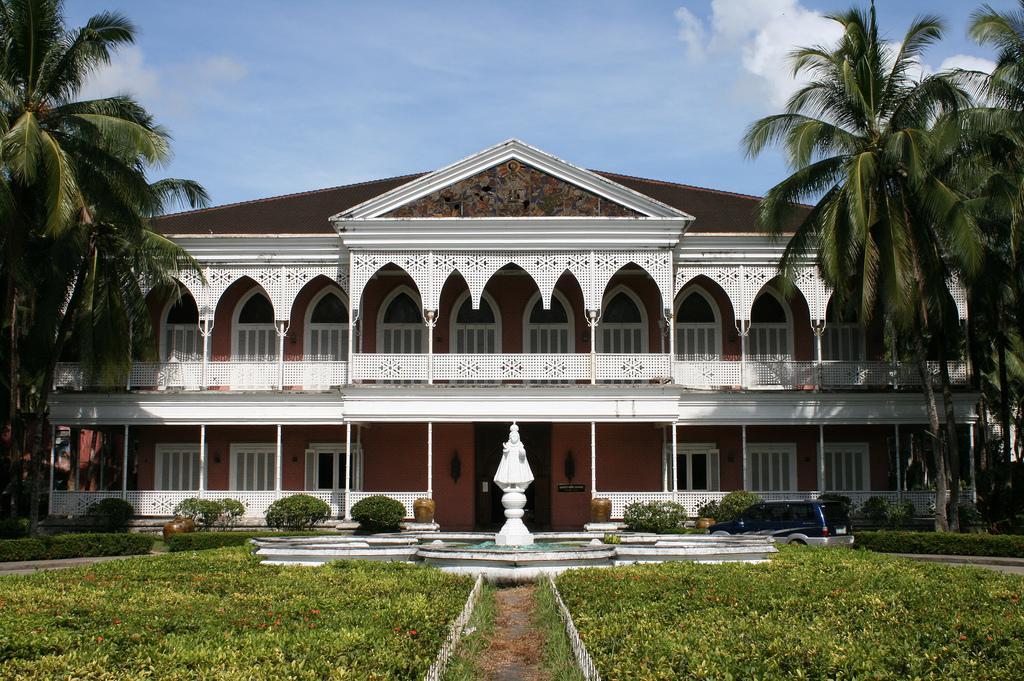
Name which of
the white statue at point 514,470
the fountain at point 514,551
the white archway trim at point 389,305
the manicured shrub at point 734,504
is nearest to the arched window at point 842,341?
the manicured shrub at point 734,504

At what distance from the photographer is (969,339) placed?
29.5 metres

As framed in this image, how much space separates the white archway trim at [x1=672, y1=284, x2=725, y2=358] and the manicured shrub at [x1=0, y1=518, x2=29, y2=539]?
17.5 meters

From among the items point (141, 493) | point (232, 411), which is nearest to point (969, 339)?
point (232, 411)

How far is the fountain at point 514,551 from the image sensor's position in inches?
669

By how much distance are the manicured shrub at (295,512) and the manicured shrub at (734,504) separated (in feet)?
32.1

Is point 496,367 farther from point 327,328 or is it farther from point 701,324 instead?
point 701,324

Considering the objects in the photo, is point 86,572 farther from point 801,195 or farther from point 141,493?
point 801,195

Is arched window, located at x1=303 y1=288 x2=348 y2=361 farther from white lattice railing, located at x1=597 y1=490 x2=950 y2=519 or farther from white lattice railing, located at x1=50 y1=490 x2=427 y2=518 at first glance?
white lattice railing, located at x1=597 y1=490 x2=950 y2=519

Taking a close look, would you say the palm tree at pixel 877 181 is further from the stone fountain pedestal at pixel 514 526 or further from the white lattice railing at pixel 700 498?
the stone fountain pedestal at pixel 514 526

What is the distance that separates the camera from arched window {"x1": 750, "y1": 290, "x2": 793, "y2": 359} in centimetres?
3228

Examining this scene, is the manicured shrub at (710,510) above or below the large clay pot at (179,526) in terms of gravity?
above

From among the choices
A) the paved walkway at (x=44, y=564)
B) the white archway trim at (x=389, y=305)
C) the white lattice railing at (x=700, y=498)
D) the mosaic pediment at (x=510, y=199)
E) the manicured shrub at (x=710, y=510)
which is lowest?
the paved walkway at (x=44, y=564)

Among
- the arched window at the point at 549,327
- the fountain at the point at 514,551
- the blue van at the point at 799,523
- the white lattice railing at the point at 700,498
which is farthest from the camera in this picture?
the arched window at the point at 549,327

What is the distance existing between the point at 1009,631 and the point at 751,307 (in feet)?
69.0
